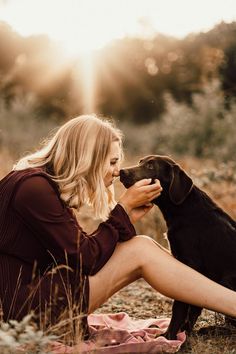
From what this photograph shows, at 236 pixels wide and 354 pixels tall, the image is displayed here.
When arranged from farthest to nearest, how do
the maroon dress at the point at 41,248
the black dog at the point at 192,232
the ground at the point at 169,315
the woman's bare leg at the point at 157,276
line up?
the black dog at the point at 192,232, the ground at the point at 169,315, the woman's bare leg at the point at 157,276, the maroon dress at the point at 41,248

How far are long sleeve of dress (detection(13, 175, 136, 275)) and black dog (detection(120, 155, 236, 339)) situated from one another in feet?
2.32

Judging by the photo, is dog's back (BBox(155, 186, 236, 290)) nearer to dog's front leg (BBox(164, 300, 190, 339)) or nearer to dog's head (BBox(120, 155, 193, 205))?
dog's head (BBox(120, 155, 193, 205))

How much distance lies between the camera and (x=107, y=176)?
469 centimetres

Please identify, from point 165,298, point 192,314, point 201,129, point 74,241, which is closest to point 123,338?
point 192,314

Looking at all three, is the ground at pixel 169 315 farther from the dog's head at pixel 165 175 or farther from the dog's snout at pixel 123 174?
the dog's snout at pixel 123 174

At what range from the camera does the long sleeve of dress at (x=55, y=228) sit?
4.21m

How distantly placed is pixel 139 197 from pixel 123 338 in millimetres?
925

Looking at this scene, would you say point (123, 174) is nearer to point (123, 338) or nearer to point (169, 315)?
point (123, 338)

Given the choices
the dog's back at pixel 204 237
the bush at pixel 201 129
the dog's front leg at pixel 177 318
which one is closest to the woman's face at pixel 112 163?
the dog's back at pixel 204 237

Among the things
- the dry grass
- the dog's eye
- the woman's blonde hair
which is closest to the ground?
the dry grass

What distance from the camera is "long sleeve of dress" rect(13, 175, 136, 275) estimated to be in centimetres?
421

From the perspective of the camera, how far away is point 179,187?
495 cm

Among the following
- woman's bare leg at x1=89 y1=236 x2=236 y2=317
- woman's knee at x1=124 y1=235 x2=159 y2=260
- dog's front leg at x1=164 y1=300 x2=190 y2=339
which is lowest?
dog's front leg at x1=164 y1=300 x2=190 y2=339

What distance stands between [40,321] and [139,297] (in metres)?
2.75
